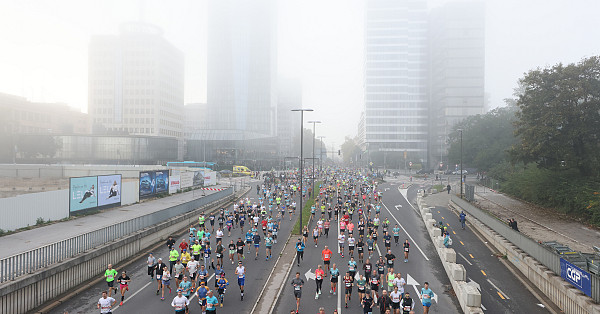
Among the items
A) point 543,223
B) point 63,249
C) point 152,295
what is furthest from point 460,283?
point 543,223

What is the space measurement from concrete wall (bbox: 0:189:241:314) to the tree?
107 feet

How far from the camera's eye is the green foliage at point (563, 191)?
26.2 m

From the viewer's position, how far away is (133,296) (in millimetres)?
13797

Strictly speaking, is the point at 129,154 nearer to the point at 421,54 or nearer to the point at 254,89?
the point at 254,89

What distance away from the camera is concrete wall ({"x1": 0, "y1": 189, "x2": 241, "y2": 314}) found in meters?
11.5

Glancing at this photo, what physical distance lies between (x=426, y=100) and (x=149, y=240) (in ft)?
499

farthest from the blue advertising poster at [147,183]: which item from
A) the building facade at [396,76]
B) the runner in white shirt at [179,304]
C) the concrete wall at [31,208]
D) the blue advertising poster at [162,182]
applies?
Answer: the building facade at [396,76]

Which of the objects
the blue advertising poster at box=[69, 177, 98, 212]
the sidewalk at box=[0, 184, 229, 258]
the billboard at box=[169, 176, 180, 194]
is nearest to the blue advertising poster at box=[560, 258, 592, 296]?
the sidewalk at box=[0, 184, 229, 258]

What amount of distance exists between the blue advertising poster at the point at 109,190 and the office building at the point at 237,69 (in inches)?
4480

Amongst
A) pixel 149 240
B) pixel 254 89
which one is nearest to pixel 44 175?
pixel 149 240

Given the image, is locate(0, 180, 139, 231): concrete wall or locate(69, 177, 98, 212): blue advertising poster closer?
locate(0, 180, 139, 231): concrete wall

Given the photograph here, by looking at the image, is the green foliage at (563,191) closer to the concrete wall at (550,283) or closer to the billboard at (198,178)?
the concrete wall at (550,283)

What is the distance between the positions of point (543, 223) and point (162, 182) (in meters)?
36.1

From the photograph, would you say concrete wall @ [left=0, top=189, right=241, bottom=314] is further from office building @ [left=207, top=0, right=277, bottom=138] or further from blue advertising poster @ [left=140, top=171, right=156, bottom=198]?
office building @ [left=207, top=0, right=277, bottom=138]
